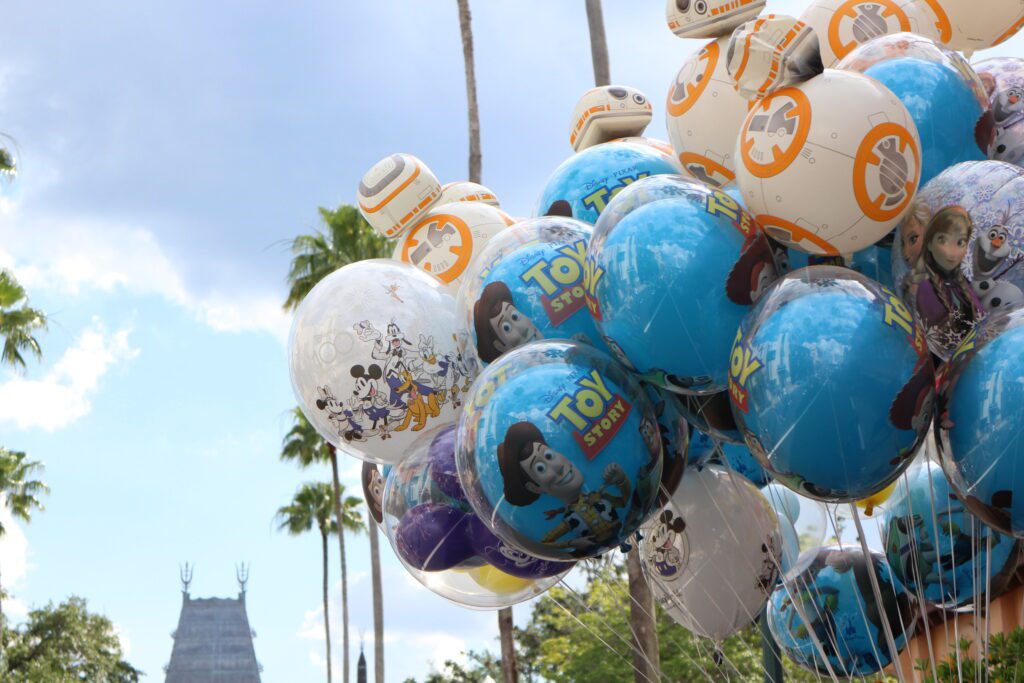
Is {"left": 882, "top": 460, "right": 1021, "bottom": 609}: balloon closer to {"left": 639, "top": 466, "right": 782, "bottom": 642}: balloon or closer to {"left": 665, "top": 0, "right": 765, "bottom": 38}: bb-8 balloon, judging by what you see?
{"left": 639, "top": 466, "right": 782, "bottom": 642}: balloon

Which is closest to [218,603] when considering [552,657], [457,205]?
[552,657]

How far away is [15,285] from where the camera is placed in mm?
20016

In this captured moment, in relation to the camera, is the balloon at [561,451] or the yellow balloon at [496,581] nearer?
the balloon at [561,451]

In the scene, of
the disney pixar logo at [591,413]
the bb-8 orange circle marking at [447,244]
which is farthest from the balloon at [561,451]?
the bb-8 orange circle marking at [447,244]

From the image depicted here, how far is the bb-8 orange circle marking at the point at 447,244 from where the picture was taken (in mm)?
6645

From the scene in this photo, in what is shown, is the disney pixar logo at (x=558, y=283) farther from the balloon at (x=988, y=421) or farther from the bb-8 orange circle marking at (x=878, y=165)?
the balloon at (x=988, y=421)

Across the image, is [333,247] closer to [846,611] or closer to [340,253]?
[340,253]

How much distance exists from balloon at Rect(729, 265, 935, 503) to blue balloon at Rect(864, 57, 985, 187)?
0.92 metres

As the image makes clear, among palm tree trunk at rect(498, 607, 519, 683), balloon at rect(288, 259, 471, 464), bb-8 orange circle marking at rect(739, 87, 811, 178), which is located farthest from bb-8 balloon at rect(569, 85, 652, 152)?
palm tree trunk at rect(498, 607, 519, 683)

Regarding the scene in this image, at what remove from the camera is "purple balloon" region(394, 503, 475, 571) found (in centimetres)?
590

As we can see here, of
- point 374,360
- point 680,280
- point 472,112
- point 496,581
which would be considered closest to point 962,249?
point 680,280

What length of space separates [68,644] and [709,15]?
4516cm

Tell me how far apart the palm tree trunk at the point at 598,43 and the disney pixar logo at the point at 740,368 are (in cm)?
841

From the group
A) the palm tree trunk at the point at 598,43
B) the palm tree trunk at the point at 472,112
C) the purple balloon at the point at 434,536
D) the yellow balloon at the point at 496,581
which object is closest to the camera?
the purple balloon at the point at 434,536
